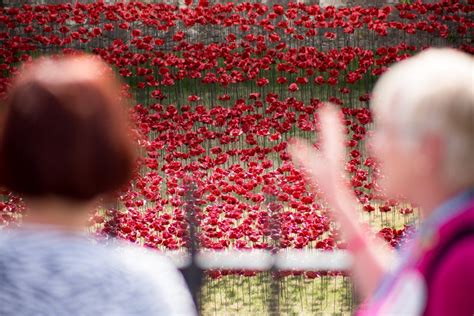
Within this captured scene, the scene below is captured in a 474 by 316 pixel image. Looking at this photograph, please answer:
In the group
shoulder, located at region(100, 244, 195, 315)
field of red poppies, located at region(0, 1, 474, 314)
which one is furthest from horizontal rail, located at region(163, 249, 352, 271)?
field of red poppies, located at region(0, 1, 474, 314)

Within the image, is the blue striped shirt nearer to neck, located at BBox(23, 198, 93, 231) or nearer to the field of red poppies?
neck, located at BBox(23, 198, 93, 231)

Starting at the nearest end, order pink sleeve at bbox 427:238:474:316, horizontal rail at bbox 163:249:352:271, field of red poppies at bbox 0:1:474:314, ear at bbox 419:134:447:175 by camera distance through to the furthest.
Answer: pink sleeve at bbox 427:238:474:316 < ear at bbox 419:134:447:175 < horizontal rail at bbox 163:249:352:271 < field of red poppies at bbox 0:1:474:314

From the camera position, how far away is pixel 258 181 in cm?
596

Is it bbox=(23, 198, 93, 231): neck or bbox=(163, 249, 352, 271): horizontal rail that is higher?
bbox=(23, 198, 93, 231): neck

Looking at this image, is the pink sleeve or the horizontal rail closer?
the pink sleeve

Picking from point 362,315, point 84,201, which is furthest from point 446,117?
point 84,201

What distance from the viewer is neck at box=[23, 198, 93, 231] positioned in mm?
1454

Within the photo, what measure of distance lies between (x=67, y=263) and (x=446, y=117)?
0.66 m

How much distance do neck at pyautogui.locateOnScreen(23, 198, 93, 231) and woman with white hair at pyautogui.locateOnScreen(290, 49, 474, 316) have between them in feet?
1.73

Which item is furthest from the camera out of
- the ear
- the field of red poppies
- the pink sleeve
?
the field of red poppies

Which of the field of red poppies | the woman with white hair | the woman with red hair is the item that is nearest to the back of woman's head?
the woman with red hair

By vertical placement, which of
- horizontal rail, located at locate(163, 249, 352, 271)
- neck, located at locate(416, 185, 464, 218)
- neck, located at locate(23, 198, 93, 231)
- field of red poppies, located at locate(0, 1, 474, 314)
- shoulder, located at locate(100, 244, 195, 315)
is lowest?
field of red poppies, located at locate(0, 1, 474, 314)

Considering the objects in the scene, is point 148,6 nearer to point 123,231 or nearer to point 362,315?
point 123,231

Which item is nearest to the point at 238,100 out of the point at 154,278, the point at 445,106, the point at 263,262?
the point at 263,262
